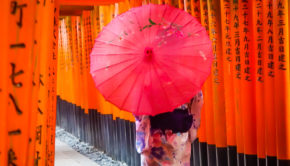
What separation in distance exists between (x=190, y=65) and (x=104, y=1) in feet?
16.8

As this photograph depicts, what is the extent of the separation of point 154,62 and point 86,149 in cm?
776

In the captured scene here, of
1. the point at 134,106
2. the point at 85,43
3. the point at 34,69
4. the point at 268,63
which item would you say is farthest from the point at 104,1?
the point at 34,69

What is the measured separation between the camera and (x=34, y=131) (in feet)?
5.53

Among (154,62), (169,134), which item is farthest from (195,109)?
(154,62)

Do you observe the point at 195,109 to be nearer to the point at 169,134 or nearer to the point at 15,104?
the point at 169,134

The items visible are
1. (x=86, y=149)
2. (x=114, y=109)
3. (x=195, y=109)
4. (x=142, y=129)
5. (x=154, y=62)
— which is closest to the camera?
(x=154, y=62)

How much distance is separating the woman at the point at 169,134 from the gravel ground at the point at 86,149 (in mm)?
4479

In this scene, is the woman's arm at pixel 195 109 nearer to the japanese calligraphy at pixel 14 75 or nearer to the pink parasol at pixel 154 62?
the pink parasol at pixel 154 62

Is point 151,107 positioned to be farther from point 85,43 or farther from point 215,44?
point 85,43

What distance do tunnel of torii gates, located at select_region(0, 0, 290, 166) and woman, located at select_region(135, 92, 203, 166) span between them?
0.89m

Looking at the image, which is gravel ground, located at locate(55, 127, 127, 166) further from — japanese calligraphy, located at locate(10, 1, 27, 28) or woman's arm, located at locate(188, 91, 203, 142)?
japanese calligraphy, located at locate(10, 1, 27, 28)

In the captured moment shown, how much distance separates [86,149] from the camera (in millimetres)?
10516

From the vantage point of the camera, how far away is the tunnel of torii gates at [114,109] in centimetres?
157

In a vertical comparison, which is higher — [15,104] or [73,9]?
[73,9]
